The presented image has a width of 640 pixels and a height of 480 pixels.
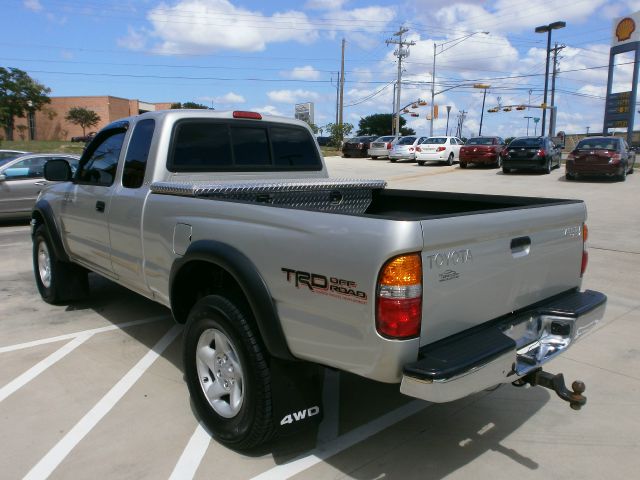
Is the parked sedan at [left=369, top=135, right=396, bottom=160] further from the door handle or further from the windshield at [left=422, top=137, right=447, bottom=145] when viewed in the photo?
the door handle

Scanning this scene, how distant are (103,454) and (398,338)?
1962mm

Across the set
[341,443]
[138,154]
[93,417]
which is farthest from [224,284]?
[138,154]

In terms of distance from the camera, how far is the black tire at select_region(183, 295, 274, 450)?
109 inches

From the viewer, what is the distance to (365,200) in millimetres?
4684

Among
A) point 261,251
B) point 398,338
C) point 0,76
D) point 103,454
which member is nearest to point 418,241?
point 398,338

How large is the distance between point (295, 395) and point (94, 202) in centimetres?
278

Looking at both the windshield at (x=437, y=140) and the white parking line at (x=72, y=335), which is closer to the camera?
the white parking line at (x=72, y=335)

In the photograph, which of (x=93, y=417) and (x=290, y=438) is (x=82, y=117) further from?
(x=290, y=438)

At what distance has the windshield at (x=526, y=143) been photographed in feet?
76.4

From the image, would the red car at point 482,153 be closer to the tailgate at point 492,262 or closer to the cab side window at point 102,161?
the cab side window at point 102,161

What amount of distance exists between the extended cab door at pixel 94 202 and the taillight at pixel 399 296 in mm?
2895

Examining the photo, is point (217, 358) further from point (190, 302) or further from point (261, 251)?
point (261, 251)

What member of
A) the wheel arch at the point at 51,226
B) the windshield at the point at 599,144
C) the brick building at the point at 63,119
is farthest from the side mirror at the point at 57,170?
the brick building at the point at 63,119

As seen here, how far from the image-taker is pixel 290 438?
128 inches
